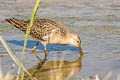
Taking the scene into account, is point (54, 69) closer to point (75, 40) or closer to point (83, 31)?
point (75, 40)

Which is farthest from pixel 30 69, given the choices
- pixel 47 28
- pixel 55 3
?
pixel 55 3

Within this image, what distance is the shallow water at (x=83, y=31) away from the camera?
764cm

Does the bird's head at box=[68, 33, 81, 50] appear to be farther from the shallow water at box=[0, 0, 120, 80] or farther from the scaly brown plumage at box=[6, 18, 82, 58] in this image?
the shallow water at box=[0, 0, 120, 80]

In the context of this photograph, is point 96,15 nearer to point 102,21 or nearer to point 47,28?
point 102,21

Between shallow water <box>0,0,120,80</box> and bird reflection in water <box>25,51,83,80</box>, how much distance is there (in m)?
0.13

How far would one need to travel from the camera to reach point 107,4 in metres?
12.7

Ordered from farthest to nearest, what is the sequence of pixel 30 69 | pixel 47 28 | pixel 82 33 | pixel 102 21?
pixel 102 21 → pixel 82 33 → pixel 47 28 → pixel 30 69

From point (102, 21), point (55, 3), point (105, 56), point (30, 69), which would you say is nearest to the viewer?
point (30, 69)

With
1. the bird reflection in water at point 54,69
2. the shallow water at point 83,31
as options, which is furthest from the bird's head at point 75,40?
the bird reflection in water at point 54,69

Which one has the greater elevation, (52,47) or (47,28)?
(47,28)

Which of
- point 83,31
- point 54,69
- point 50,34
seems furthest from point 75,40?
point 54,69

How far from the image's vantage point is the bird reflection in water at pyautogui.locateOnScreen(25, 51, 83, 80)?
22.5 feet

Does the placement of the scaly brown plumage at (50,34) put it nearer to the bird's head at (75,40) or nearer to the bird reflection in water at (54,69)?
the bird's head at (75,40)

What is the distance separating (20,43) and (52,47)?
803 millimetres
